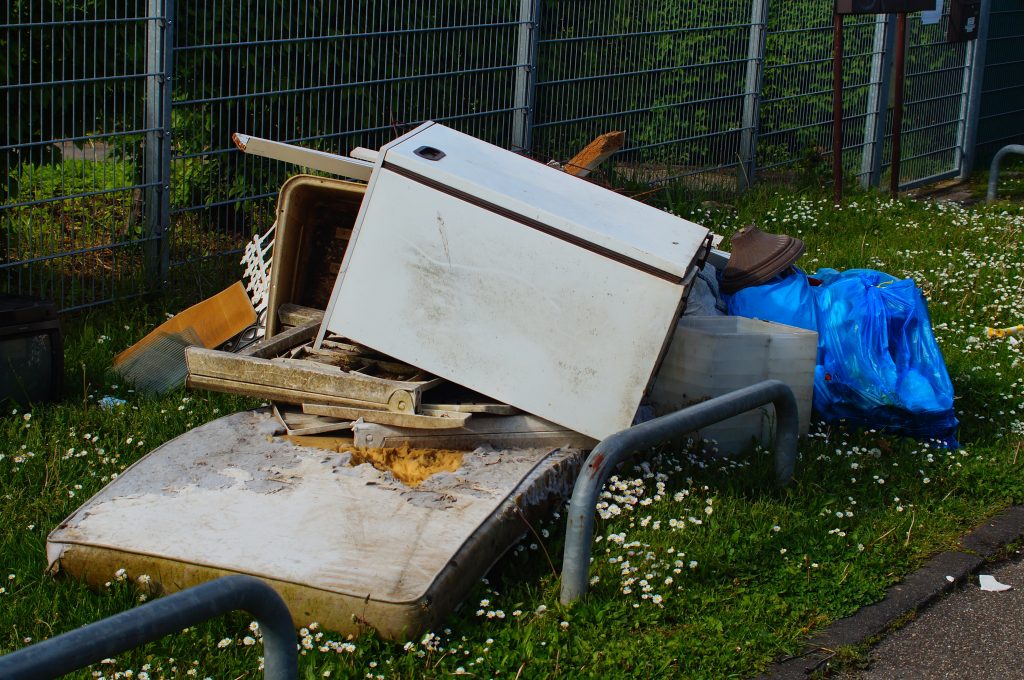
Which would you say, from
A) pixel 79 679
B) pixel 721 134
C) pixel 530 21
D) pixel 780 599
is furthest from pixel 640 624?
pixel 721 134

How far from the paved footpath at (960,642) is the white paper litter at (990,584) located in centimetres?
2

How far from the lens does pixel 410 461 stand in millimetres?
4062

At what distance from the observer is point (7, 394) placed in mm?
4664

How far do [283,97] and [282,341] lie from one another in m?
2.31

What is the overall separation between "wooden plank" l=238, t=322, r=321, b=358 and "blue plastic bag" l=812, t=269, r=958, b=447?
7.36 feet

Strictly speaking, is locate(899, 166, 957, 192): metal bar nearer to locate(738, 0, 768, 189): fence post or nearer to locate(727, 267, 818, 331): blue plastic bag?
locate(738, 0, 768, 189): fence post

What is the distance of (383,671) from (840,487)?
218cm

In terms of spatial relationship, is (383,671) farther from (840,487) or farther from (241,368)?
(840,487)

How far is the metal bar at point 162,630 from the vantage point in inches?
68.7

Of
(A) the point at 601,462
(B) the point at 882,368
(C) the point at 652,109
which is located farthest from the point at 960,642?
(C) the point at 652,109

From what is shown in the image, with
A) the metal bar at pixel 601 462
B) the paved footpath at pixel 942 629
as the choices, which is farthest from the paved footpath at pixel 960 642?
the metal bar at pixel 601 462

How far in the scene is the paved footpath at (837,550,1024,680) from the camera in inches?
136

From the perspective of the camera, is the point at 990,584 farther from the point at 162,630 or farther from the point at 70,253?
the point at 70,253

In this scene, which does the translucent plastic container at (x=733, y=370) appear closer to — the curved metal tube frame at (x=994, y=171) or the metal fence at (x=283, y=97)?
the metal fence at (x=283, y=97)
